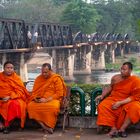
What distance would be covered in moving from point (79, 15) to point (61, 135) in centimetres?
5131

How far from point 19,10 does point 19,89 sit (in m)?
60.3

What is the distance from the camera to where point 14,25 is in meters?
28.1

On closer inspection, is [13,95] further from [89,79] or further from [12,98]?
[89,79]

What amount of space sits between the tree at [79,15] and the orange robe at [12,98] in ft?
166

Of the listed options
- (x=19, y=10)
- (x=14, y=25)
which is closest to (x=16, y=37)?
(x=14, y=25)

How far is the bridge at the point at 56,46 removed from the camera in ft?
91.1

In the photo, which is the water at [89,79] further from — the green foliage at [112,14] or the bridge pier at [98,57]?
the green foliage at [112,14]

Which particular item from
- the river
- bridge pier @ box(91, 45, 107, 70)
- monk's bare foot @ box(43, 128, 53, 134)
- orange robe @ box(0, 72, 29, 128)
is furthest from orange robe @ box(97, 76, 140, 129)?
bridge pier @ box(91, 45, 107, 70)

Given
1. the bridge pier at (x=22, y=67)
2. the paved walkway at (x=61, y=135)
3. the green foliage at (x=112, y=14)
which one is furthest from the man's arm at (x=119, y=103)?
the green foliage at (x=112, y=14)

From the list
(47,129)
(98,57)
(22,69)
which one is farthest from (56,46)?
(47,129)

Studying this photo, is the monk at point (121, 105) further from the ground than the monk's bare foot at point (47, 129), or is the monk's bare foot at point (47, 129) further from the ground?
the monk at point (121, 105)

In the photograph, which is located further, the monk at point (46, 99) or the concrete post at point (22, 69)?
the concrete post at point (22, 69)

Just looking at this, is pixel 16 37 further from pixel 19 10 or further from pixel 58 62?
pixel 19 10

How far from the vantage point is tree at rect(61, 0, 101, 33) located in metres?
57.5
